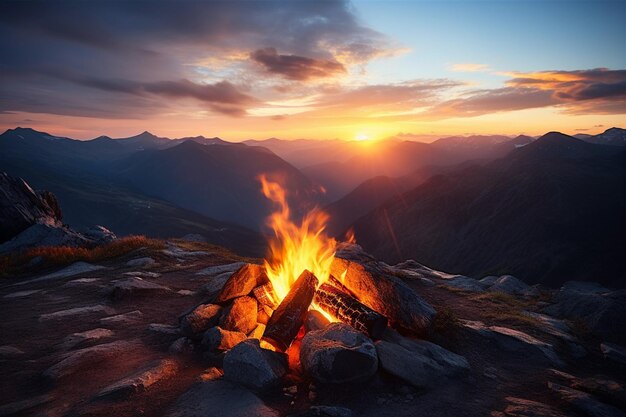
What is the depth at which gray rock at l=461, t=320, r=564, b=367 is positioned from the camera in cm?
1030

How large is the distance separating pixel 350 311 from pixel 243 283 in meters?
3.66

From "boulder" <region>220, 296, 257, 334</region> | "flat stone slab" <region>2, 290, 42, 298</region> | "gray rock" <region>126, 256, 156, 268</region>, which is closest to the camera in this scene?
"boulder" <region>220, 296, 257, 334</region>

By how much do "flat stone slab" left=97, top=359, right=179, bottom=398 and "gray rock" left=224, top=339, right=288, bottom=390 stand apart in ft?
4.68

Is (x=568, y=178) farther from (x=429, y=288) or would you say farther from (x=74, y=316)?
(x=74, y=316)

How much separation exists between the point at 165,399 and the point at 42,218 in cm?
2575

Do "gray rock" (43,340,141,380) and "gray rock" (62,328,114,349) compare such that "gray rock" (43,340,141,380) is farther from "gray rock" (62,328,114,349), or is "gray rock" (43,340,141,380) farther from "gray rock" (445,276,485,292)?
"gray rock" (445,276,485,292)

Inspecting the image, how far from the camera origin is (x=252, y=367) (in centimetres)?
764

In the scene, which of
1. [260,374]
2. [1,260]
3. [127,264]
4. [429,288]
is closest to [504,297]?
[429,288]

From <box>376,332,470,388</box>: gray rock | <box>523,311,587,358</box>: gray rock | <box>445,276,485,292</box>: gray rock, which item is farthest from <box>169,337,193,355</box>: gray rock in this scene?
<box>445,276,485,292</box>: gray rock

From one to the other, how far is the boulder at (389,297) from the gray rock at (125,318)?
702cm

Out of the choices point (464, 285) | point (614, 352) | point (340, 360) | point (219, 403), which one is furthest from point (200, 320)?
point (464, 285)

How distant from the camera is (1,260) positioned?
695 inches

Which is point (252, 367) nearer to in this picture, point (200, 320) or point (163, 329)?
point (200, 320)

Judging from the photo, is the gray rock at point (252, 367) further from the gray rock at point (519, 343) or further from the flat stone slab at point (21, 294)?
the flat stone slab at point (21, 294)
